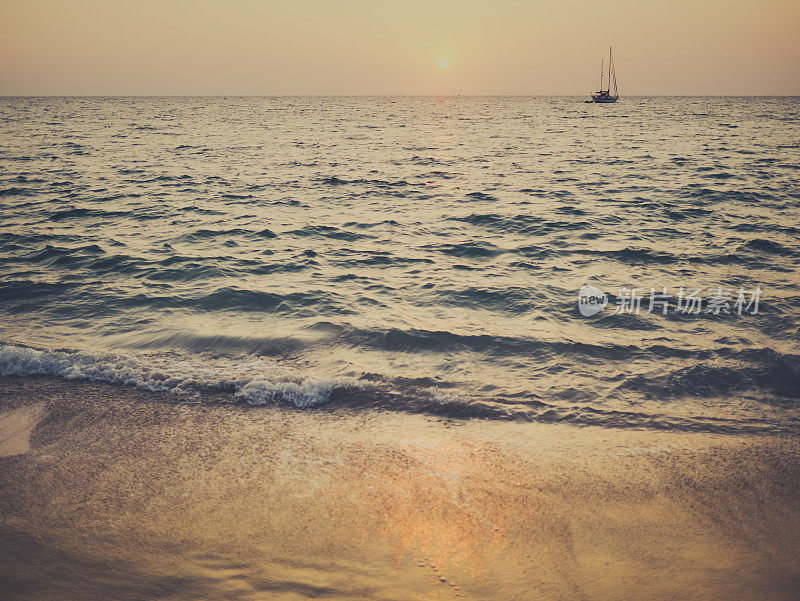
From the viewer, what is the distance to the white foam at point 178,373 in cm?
587

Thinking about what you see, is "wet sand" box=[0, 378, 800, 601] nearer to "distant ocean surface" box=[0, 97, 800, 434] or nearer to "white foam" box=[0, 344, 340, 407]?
"white foam" box=[0, 344, 340, 407]

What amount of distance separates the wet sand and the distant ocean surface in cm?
64

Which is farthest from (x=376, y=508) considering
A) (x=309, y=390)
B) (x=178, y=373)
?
(x=178, y=373)

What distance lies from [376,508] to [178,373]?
3.68m

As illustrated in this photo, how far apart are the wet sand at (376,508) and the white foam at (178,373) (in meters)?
0.36

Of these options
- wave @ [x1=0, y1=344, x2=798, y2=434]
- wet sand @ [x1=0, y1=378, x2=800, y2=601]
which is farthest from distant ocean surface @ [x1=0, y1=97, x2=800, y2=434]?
wet sand @ [x1=0, y1=378, x2=800, y2=601]

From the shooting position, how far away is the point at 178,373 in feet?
20.9

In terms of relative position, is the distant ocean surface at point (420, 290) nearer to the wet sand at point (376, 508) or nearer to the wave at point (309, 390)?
the wave at point (309, 390)

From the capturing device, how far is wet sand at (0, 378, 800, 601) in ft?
10.5

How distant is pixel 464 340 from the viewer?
7617 mm

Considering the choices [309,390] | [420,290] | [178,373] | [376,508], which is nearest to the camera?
[376,508]

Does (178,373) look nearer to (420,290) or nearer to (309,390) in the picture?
(309,390)

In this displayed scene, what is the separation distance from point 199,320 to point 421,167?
21601 millimetres

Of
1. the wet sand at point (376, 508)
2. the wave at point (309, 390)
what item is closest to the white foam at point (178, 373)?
the wave at point (309, 390)
